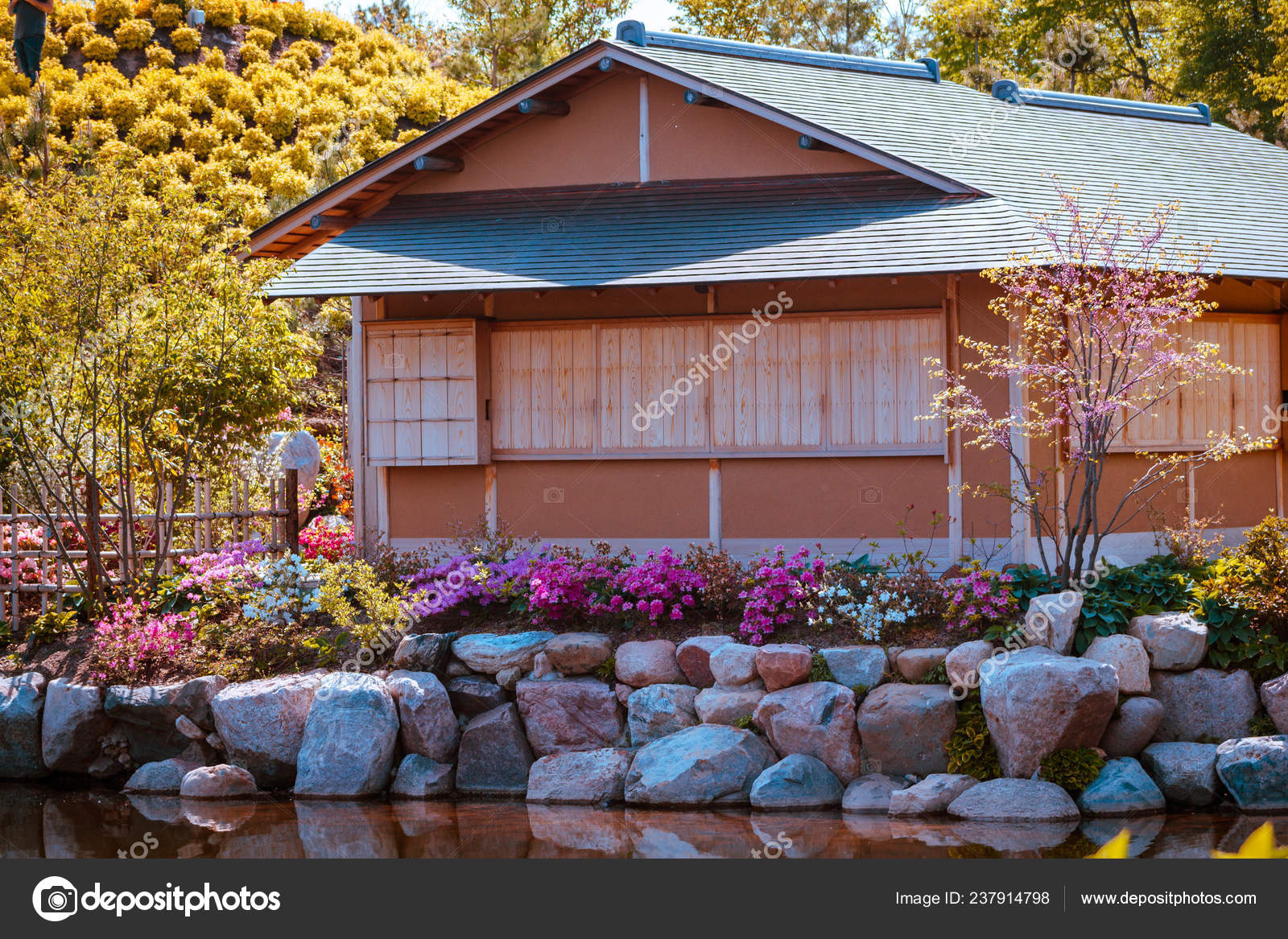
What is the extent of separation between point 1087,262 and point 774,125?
3677 mm

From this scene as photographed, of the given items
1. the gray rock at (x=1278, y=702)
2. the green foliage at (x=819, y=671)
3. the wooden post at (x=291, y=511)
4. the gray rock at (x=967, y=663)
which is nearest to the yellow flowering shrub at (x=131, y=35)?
the wooden post at (x=291, y=511)

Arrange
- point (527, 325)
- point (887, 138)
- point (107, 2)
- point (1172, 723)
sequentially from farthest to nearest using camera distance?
point (107, 2) < point (887, 138) < point (527, 325) < point (1172, 723)

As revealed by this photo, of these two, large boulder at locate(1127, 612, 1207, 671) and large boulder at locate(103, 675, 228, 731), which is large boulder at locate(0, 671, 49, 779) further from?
large boulder at locate(1127, 612, 1207, 671)

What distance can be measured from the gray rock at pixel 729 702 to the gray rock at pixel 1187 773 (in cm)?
266

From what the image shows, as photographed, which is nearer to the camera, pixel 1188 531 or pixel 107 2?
pixel 1188 531

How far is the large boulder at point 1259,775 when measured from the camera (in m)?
7.37

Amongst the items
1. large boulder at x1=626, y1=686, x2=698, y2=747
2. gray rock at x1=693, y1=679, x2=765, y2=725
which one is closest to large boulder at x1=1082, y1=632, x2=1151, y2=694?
gray rock at x1=693, y1=679, x2=765, y2=725

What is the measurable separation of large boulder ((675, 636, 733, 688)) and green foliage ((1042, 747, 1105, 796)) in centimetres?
237

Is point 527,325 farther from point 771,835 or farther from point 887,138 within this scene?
point 771,835

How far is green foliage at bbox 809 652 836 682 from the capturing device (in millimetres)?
8266

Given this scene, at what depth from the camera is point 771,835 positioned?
712cm

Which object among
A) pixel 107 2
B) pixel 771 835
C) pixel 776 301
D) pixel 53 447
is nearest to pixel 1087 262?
pixel 776 301

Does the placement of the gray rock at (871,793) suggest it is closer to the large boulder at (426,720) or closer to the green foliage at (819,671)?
the green foliage at (819,671)

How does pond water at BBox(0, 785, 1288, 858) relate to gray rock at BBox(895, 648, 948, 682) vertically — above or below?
below
